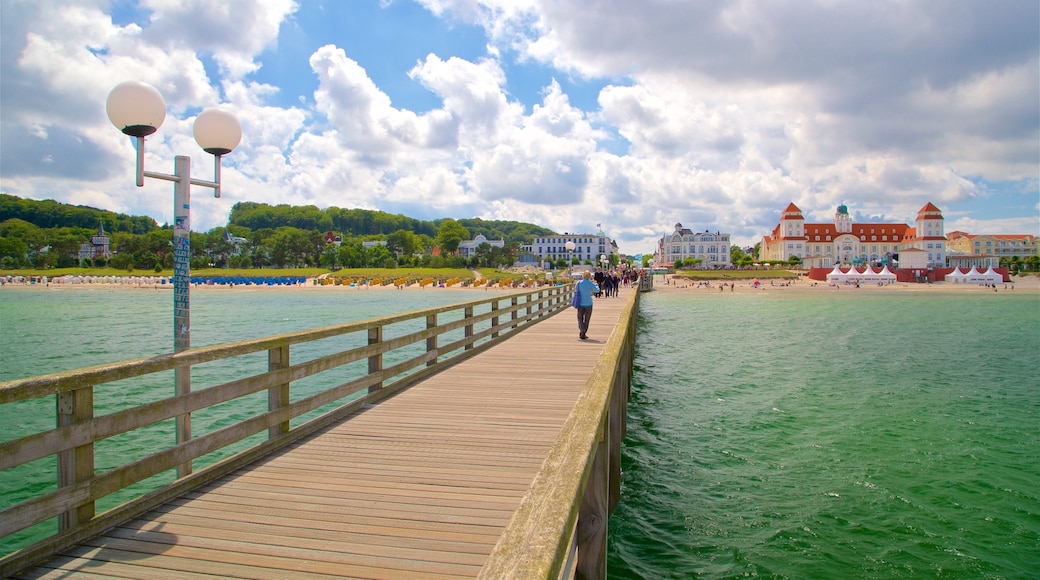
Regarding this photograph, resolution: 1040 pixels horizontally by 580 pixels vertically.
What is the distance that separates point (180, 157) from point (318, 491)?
118 inches

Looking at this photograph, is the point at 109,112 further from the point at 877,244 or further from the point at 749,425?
the point at 877,244

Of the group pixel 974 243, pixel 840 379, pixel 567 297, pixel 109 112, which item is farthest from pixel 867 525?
pixel 974 243

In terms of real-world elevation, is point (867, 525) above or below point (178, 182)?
below

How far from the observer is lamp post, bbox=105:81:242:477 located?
196 inches

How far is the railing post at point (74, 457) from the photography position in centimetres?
354

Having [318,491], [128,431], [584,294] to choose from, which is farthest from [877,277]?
[128,431]

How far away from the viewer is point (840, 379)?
16609 millimetres

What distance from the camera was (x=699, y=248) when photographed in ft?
532

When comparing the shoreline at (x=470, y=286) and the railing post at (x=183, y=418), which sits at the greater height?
the railing post at (x=183, y=418)

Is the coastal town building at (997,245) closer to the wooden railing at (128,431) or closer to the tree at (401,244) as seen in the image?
the tree at (401,244)

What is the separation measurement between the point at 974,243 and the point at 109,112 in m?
205

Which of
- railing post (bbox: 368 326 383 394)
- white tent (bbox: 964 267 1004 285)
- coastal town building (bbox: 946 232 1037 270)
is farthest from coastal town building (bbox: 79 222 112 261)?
coastal town building (bbox: 946 232 1037 270)

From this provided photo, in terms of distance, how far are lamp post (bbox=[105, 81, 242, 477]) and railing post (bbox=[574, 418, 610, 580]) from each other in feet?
9.87

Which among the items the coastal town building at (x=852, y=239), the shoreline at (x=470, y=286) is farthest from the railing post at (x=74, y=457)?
the coastal town building at (x=852, y=239)
